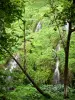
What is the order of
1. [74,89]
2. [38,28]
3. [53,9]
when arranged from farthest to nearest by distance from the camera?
[38,28] < [74,89] < [53,9]

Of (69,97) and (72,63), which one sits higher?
(72,63)

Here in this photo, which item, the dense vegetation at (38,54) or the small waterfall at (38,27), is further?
the small waterfall at (38,27)

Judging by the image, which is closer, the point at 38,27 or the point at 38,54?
the point at 38,54

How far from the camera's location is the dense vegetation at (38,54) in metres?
8.80

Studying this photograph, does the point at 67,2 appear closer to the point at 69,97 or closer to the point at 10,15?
the point at 10,15

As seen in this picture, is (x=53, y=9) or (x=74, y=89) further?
(x=74, y=89)

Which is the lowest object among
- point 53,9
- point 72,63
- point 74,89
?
point 74,89

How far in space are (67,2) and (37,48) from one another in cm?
983

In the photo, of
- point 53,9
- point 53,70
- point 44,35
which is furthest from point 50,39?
point 53,9

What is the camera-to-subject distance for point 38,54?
1959cm

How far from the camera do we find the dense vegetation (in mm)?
8805

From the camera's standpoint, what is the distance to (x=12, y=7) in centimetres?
751

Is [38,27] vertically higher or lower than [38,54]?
higher

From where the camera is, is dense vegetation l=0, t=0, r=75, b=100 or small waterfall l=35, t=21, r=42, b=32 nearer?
dense vegetation l=0, t=0, r=75, b=100
